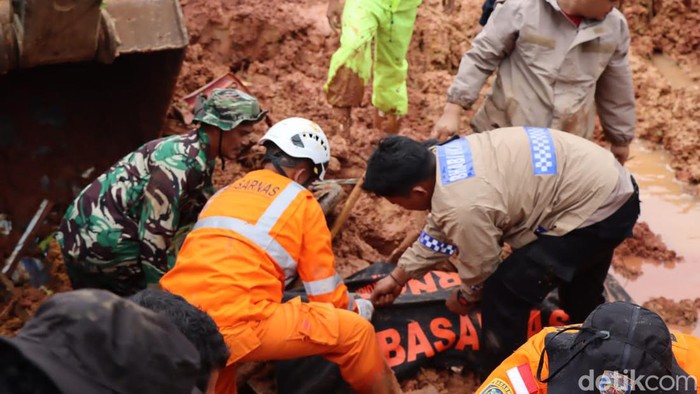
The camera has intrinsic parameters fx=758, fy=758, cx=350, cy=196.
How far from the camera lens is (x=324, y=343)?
10.9 feet

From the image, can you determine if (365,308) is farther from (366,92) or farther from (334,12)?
(366,92)

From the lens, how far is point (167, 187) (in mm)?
3725

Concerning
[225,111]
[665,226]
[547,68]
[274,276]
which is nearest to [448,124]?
[547,68]

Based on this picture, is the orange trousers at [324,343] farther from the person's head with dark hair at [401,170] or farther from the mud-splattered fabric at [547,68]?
the mud-splattered fabric at [547,68]

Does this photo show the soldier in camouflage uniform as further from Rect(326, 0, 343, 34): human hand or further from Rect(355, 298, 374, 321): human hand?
Rect(326, 0, 343, 34): human hand

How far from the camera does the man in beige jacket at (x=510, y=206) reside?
3.18 metres

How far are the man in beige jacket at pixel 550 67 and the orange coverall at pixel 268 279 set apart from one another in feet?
3.89

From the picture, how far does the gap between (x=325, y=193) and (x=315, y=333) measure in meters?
1.43

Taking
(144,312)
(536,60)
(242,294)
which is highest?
(144,312)

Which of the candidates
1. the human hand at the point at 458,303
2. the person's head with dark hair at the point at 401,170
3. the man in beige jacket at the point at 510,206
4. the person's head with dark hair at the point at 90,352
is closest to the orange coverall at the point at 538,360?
the man in beige jacket at the point at 510,206

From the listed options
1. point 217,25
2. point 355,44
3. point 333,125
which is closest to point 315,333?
point 355,44

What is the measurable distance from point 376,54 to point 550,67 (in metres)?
1.77

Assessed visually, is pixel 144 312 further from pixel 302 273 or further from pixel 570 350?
pixel 302 273

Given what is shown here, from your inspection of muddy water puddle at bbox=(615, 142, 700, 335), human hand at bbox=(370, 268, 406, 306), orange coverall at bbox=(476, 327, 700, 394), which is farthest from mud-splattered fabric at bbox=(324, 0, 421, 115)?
orange coverall at bbox=(476, 327, 700, 394)
